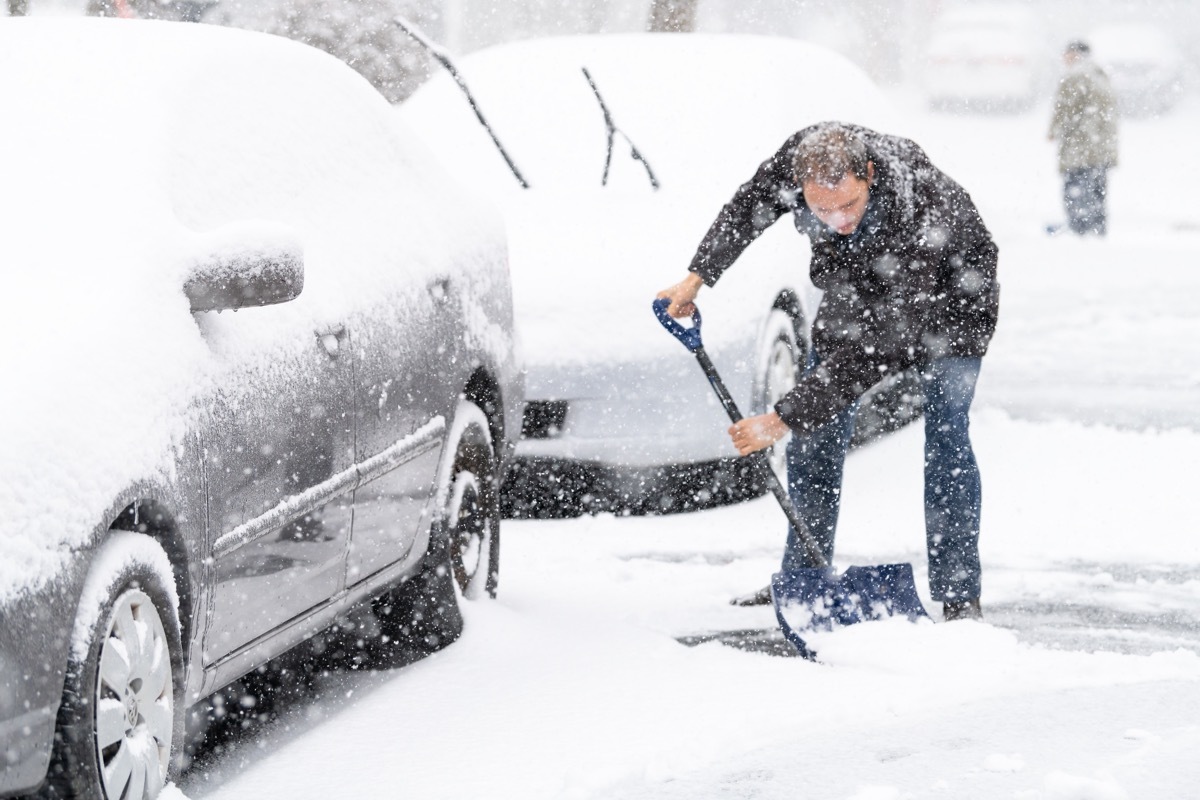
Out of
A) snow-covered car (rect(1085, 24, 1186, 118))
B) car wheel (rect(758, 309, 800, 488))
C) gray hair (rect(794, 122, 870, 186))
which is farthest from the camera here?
snow-covered car (rect(1085, 24, 1186, 118))

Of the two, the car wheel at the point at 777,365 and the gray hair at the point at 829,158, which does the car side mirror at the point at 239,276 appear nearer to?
the gray hair at the point at 829,158

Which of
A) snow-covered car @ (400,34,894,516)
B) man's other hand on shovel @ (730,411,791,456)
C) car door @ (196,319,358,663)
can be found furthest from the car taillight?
car door @ (196,319,358,663)

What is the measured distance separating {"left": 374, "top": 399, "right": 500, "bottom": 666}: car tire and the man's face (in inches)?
42.9

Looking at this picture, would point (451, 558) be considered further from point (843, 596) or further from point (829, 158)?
point (829, 158)

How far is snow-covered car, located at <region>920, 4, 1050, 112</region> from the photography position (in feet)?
110

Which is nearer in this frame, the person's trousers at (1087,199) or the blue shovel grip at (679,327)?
the blue shovel grip at (679,327)

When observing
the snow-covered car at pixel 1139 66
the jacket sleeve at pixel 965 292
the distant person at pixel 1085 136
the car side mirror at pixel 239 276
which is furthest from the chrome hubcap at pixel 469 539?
the snow-covered car at pixel 1139 66

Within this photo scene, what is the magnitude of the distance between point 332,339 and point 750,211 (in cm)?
175

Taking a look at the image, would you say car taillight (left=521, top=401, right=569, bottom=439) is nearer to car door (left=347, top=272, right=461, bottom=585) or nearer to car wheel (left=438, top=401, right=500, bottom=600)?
car wheel (left=438, top=401, right=500, bottom=600)

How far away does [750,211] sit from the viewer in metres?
5.92

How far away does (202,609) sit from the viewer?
3.91 m

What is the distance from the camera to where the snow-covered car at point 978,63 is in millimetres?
33625

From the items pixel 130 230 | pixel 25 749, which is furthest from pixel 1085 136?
pixel 25 749

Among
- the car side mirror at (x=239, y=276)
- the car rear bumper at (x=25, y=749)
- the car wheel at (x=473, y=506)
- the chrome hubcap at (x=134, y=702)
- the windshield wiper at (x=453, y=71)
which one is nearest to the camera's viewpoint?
the car rear bumper at (x=25, y=749)
